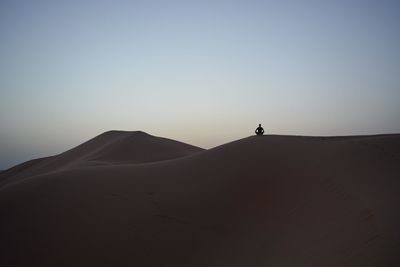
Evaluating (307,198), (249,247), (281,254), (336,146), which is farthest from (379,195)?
(336,146)

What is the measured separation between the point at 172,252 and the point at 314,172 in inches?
112

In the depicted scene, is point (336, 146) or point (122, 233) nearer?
point (122, 233)

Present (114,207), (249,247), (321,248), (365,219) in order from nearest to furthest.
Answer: (321,248) → (365,219) → (249,247) → (114,207)

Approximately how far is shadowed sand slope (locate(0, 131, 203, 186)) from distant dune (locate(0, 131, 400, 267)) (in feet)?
20.2

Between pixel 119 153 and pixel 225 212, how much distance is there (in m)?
10.5

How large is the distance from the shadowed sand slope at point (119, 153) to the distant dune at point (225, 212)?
616 cm

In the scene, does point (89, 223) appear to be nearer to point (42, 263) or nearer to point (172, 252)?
point (42, 263)

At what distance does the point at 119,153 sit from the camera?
1441 cm

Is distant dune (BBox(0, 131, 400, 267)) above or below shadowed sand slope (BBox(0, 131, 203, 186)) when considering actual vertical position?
below

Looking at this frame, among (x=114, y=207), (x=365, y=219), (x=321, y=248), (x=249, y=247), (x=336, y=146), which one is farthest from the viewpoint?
(x=336, y=146)

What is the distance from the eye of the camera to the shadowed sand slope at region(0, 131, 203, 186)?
13.5 m

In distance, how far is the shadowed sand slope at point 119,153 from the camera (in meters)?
13.5

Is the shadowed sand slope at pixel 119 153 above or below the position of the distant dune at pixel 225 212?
above

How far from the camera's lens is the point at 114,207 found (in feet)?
16.9
